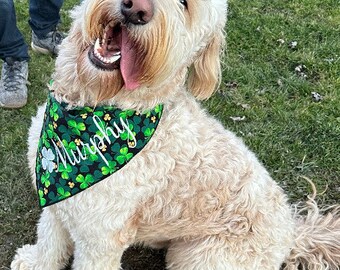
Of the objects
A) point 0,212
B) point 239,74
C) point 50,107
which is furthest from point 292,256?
point 239,74

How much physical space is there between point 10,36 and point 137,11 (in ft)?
8.79

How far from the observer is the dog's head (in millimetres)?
2323

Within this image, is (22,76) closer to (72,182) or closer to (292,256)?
(72,182)

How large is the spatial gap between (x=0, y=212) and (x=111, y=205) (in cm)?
134

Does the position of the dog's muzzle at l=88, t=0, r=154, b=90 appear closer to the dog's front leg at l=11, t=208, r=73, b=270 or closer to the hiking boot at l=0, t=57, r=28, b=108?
the dog's front leg at l=11, t=208, r=73, b=270

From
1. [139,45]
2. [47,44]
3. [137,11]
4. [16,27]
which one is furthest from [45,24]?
[137,11]

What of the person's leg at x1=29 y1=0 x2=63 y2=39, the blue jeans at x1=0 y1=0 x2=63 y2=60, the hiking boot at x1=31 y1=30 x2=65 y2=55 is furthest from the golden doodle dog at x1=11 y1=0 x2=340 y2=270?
the hiking boot at x1=31 y1=30 x2=65 y2=55

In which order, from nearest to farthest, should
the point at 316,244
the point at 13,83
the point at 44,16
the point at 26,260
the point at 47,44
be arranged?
the point at 316,244 → the point at 26,260 → the point at 13,83 → the point at 44,16 → the point at 47,44

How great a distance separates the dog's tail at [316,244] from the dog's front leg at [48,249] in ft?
4.22

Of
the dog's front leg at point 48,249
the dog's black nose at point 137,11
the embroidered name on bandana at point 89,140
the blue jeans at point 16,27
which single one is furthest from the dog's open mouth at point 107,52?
the blue jeans at point 16,27

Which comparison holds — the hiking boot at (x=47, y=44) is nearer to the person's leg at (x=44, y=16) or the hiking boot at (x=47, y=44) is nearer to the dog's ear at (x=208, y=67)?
the person's leg at (x=44, y=16)

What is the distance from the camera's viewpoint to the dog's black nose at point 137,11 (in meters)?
2.24

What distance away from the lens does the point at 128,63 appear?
2467 millimetres

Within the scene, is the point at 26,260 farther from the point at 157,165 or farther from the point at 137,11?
the point at 137,11
